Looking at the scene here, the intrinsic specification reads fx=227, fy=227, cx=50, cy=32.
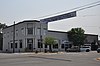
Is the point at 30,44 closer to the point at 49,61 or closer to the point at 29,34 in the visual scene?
the point at 29,34

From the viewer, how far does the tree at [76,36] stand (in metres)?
79.5

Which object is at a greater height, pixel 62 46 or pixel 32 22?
pixel 32 22

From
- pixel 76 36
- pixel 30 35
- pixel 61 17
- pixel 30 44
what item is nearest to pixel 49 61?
pixel 61 17

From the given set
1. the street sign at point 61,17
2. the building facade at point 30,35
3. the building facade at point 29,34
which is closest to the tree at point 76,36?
the building facade at point 30,35

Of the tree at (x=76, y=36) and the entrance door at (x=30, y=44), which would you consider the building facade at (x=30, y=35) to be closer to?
the entrance door at (x=30, y=44)

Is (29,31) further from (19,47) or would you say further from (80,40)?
(80,40)

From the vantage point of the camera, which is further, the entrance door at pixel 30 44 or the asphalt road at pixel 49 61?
the entrance door at pixel 30 44

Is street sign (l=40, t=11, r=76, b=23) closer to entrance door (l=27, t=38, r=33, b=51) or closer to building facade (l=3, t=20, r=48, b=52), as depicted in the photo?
building facade (l=3, t=20, r=48, b=52)

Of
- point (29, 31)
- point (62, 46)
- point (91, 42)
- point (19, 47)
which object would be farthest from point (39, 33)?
point (91, 42)

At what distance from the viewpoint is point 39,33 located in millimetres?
70312

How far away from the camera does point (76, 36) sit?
7950cm

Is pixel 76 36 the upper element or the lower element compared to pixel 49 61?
upper

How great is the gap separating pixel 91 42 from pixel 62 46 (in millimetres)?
16668

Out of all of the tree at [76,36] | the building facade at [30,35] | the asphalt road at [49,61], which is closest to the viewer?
the asphalt road at [49,61]
